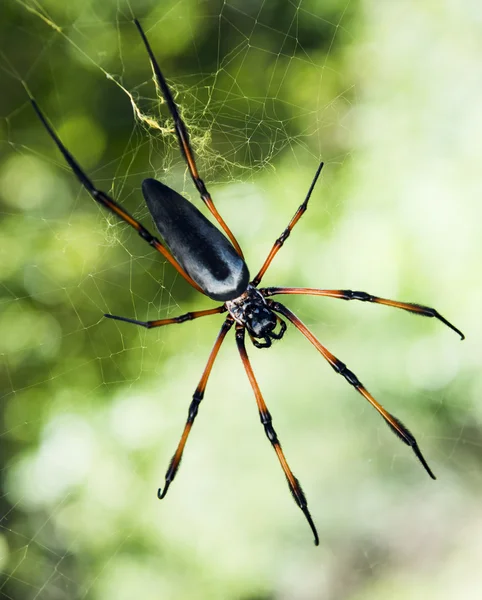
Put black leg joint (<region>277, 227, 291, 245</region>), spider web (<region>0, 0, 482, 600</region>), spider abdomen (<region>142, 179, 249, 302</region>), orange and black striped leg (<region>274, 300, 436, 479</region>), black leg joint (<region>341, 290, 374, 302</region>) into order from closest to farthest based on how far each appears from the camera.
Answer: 1. spider abdomen (<region>142, 179, 249, 302</region>)
2. orange and black striped leg (<region>274, 300, 436, 479</region>)
3. black leg joint (<region>277, 227, 291, 245</region>)
4. black leg joint (<region>341, 290, 374, 302</region>)
5. spider web (<region>0, 0, 482, 600</region>)

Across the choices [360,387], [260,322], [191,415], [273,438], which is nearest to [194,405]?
[191,415]

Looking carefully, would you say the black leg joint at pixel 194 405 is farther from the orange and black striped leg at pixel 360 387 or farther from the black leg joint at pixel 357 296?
the black leg joint at pixel 357 296

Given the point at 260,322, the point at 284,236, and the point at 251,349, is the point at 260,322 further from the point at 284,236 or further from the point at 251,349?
the point at 251,349

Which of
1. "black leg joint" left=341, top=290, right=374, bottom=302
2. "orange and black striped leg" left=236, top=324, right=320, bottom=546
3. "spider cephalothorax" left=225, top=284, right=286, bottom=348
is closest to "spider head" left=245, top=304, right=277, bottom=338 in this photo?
"spider cephalothorax" left=225, top=284, right=286, bottom=348

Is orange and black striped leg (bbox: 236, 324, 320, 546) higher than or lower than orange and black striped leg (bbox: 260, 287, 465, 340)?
lower

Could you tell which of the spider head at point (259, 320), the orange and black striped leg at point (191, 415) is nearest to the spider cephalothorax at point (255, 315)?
the spider head at point (259, 320)

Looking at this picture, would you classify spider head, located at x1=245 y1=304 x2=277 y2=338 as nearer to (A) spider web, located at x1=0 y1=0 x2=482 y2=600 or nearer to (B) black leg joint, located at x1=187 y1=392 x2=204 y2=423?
(B) black leg joint, located at x1=187 y1=392 x2=204 y2=423
